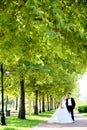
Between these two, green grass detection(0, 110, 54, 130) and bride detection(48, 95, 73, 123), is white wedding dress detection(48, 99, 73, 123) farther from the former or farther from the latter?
green grass detection(0, 110, 54, 130)

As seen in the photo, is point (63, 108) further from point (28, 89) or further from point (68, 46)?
point (68, 46)

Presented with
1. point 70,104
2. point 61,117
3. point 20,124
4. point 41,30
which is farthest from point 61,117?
point 41,30

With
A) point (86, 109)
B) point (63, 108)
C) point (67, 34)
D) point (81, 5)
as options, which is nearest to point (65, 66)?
point (63, 108)

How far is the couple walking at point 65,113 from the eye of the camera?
32.0m

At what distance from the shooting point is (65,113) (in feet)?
108

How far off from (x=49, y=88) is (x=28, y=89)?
632 cm

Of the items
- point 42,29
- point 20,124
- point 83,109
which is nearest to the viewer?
point 42,29

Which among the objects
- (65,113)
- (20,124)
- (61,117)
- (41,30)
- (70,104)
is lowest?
(20,124)

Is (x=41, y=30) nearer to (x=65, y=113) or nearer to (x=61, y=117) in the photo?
(x=61, y=117)

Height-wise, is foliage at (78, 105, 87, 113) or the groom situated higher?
foliage at (78, 105, 87, 113)

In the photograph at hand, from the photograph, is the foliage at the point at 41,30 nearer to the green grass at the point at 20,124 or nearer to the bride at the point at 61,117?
the green grass at the point at 20,124

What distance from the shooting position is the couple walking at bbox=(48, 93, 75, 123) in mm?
32000

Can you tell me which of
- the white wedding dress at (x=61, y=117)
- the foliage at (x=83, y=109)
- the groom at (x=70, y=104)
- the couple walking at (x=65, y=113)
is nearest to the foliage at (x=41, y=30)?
the white wedding dress at (x=61, y=117)

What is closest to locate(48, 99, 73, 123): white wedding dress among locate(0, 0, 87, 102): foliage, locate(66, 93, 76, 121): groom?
locate(66, 93, 76, 121): groom
